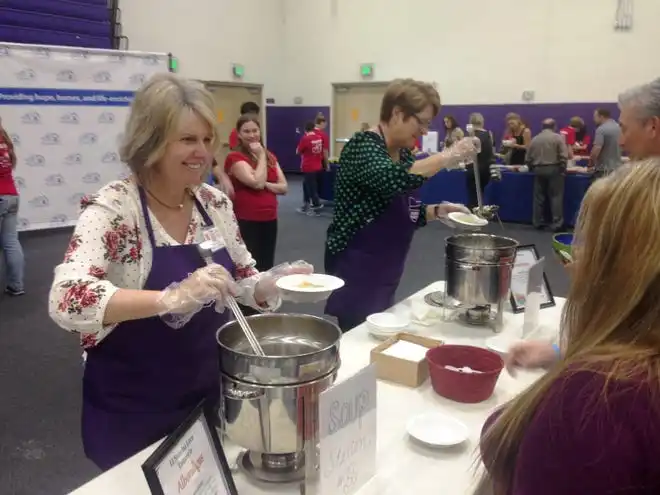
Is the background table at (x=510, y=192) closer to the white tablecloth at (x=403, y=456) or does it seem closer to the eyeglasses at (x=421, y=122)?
the eyeglasses at (x=421, y=122)

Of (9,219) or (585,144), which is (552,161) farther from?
(9,219)

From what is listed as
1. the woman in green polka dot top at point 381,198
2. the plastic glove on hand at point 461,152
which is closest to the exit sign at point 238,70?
the woman in green polka dot top at point 381,198

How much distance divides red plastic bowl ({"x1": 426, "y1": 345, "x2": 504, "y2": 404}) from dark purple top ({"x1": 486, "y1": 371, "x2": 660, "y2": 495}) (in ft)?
2.25

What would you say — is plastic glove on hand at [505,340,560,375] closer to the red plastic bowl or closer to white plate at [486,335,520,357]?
the red plastic bowl

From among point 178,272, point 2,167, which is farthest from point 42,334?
point 178,272

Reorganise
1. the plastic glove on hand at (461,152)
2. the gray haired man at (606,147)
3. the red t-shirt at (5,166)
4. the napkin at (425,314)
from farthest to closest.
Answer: the gray haired man at (606,147) → the red t-shirt at (5,166) → the plastic glove on hand at (461,152) → the napkin at (425,314)

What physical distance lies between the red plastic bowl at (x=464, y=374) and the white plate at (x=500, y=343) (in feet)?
0.38

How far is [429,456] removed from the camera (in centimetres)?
118

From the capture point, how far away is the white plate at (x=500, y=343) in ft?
5.26

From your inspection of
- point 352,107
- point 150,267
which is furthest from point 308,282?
point 352,107

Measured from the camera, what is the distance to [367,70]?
33.9 ft

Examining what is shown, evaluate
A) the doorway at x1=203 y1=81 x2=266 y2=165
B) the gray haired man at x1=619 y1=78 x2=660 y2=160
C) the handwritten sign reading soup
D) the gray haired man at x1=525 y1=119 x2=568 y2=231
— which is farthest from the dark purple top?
the doorway at x1=203 y1=81 x2=266 y2=165

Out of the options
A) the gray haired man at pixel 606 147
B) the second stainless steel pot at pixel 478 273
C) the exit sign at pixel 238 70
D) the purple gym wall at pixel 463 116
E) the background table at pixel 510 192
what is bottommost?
the background table at pixel 510 192

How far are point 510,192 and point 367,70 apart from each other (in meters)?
4.07
